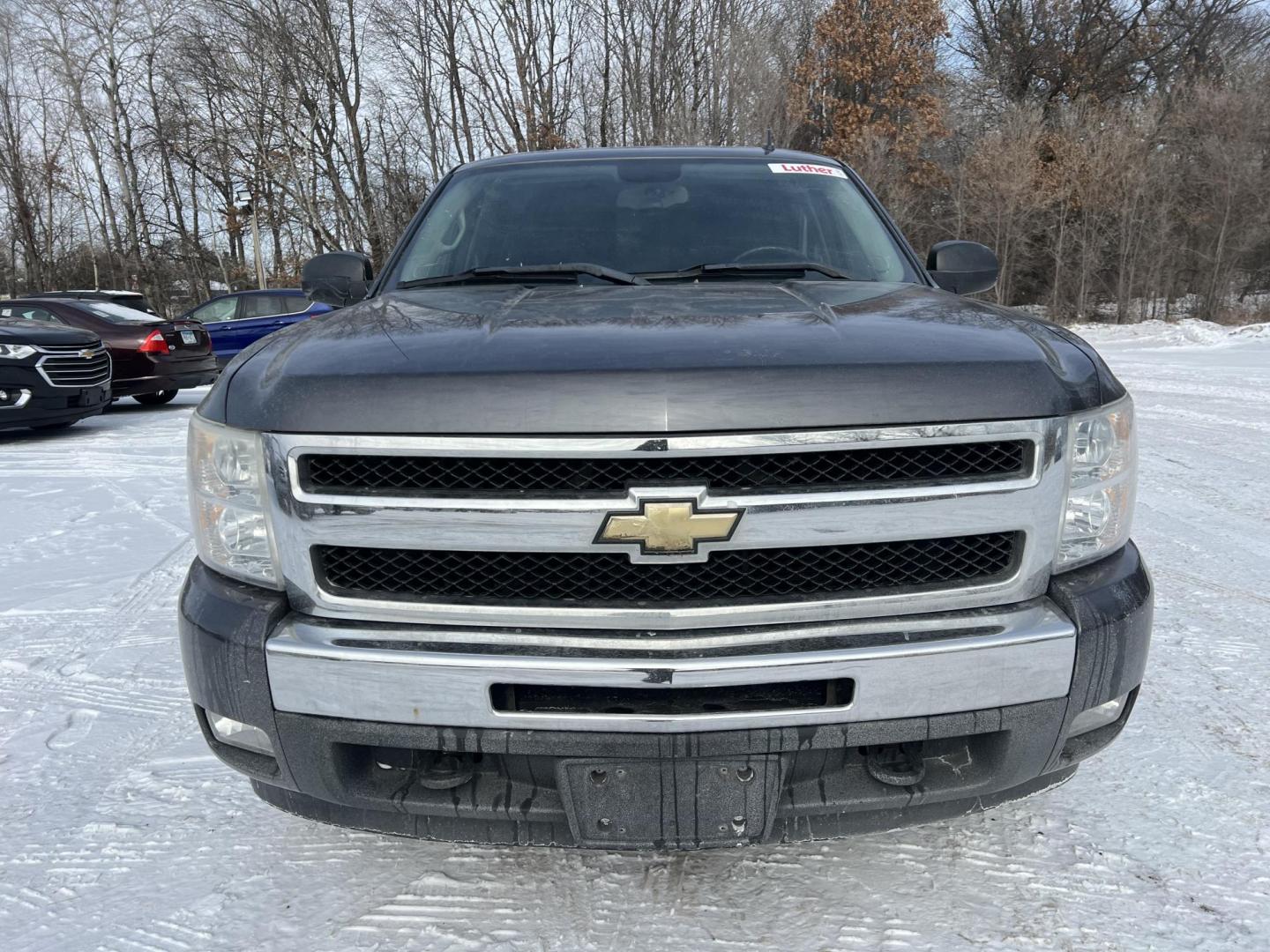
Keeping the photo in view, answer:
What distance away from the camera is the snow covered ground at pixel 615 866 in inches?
75.3

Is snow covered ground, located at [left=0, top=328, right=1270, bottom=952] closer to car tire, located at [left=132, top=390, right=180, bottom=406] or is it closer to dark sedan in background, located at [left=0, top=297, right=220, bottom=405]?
dark sedan in background, located at [left=0, top=297, right=220, bottom=405]

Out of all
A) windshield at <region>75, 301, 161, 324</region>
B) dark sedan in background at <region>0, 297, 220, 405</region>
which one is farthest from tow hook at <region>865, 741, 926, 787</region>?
windshield at <region>75, 301, 161, 324</region>

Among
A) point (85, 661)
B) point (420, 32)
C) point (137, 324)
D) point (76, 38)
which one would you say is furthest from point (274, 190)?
point (85, 661)

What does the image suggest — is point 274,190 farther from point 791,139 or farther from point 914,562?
point 914,562

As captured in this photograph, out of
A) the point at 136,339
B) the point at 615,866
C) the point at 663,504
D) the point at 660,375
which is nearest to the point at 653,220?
the point at 660,375

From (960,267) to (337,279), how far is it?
2.15 metres

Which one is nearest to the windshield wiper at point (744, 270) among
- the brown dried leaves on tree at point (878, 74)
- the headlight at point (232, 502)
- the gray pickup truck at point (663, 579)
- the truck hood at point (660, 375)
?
the truck hood at point (660, 375)

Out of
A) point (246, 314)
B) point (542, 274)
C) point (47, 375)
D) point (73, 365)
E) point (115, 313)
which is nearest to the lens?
point (542, 274)

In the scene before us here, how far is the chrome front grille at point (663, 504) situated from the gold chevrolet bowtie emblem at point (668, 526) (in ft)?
0.04

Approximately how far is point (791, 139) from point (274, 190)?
17.8 meters

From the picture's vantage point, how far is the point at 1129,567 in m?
A: 1.89

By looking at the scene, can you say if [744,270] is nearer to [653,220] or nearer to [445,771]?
[653,220]

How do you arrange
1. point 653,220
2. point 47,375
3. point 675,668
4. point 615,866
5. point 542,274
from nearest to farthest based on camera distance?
point 675,668 → point 615,866 → point 542,274 → point 653,220 → point 47,375

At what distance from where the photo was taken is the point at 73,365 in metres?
9.32
